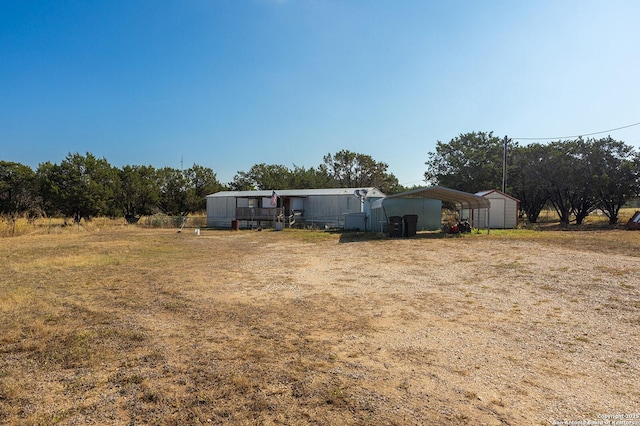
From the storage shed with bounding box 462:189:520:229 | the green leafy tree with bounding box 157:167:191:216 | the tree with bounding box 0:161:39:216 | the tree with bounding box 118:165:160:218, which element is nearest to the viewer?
the storage shed with bounding box 462:189:520:229

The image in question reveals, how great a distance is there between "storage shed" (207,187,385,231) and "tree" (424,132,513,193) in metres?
12.1

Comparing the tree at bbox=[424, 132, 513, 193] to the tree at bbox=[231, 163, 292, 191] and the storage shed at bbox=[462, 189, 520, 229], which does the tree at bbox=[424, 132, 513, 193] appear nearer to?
the storage shed at bbox=[462, 189, 520, 229]

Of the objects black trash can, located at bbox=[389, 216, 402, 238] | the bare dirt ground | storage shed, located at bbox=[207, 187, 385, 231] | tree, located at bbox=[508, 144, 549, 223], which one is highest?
tree, located at bbox=[508, 144, 549, 223]

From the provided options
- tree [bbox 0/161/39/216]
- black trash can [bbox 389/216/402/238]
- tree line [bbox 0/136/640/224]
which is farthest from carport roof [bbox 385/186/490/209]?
tree [bbox 0/161/39/216]

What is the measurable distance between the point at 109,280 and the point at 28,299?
6.72ft

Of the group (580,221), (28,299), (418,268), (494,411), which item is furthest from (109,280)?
(580,221)

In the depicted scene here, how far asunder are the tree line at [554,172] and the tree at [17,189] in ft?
136

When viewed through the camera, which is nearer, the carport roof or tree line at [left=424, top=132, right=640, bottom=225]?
the carport roof

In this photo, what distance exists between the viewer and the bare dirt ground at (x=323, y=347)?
A: 3.15 m

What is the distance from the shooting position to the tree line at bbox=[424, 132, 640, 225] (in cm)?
2881

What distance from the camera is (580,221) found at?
105ft

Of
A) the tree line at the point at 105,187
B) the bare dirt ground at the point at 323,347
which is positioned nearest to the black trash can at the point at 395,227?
the bare dirt ground at the point at 323,347

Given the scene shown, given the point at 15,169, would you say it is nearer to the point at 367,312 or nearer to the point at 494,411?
the point at 367,312

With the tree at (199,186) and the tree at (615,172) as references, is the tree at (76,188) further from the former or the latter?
the tree at (615,172)
